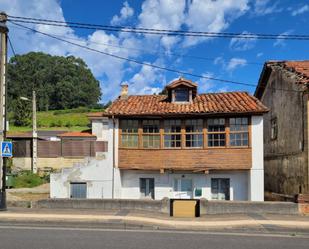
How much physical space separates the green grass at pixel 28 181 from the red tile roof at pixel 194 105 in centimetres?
972

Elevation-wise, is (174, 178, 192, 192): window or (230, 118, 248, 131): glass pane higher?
(230, 118, 248, 131): glass pane

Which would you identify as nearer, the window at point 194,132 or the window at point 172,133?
the window at point 194,132

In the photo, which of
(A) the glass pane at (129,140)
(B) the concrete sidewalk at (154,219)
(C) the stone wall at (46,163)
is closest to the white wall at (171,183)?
(A) the glass pane at (129,140)

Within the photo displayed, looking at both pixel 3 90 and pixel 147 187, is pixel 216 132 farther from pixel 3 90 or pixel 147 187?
pixel 3 90

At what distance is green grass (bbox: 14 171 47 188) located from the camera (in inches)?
1085

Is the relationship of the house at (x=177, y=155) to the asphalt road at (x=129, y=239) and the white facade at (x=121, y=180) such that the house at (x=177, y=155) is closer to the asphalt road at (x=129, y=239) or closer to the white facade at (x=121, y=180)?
the white facade at (x=121, y=180)

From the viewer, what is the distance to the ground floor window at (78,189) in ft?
71.2

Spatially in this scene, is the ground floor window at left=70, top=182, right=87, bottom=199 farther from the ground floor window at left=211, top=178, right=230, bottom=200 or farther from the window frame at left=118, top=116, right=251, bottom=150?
the ground floor window at left=211, top=178, right=230, bottom=200

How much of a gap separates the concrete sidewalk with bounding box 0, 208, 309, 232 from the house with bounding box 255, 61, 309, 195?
4.95 metres

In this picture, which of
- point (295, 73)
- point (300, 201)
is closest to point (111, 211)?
point (300, 201)

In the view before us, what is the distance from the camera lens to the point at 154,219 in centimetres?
1398

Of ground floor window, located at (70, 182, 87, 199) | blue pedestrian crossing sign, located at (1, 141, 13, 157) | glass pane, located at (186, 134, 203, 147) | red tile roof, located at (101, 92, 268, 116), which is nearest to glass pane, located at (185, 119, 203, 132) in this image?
glass pane, located at (186, 134, 203, 147)

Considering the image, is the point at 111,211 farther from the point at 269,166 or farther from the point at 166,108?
the point at 269,166

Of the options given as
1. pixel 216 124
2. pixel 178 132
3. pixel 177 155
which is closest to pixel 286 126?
pixel 216 124
